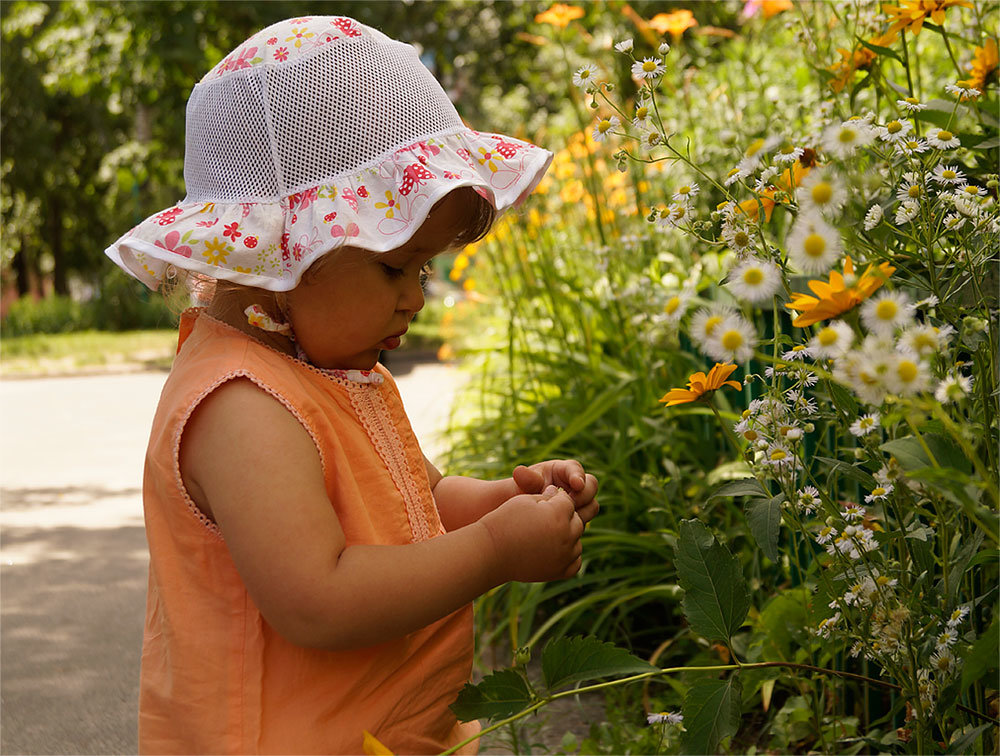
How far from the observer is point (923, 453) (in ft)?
3.32

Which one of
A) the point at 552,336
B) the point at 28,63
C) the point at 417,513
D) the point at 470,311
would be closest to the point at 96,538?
the point at 552,336

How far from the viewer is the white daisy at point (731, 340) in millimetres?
909

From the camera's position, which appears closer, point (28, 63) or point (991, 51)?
point (991, 51)

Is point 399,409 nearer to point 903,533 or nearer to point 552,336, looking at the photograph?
point 903,533

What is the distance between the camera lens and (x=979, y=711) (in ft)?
4.44

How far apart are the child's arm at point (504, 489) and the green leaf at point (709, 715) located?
15.9 inches

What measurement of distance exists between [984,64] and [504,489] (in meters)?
1.01

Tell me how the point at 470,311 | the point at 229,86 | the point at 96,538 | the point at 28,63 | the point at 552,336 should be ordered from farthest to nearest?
the point at 28,63 < the point at 470,311 < the point at 96,538 < the point at 552,336 < the point at 229,86

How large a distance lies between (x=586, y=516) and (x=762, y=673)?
0.34m

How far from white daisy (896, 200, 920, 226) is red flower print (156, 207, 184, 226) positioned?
3.13ft

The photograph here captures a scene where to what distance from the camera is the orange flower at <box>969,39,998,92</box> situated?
158 cm

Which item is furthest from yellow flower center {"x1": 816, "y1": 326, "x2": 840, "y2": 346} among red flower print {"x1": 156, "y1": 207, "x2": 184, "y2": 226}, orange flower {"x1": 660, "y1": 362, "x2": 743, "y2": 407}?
red flower print {"x1": 156, "y1": 207, "x2": 184, "y2": 226}

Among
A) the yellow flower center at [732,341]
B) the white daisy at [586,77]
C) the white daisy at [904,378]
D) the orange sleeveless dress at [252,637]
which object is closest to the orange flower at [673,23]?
the white daisy at [586,77]

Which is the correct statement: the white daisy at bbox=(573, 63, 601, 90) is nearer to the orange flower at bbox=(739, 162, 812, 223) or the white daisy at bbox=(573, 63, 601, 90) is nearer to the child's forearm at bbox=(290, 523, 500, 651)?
the orange flower at bbox=(739, 162, 812, 223)
